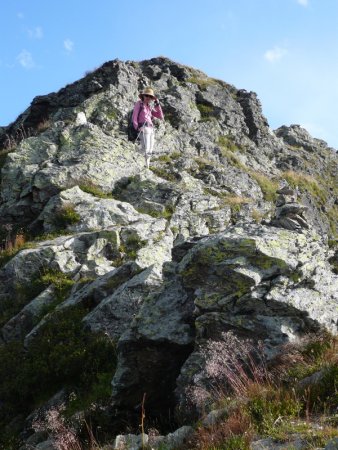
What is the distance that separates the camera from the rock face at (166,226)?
8273mm

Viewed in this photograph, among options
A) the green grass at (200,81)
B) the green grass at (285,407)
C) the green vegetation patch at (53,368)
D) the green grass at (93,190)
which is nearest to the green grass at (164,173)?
the green grass at (93,190)

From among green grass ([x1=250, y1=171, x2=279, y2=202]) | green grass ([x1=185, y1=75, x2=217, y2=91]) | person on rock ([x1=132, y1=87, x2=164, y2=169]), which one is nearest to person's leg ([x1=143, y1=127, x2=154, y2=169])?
person on rock ([x1=132, y1=87, x2=164, y2=169])

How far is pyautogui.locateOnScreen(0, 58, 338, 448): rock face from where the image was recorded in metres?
8.27

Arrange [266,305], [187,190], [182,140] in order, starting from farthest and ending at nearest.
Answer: [182,140]
[187,190]
[266,305]

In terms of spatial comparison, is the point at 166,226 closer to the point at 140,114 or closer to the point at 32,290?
the point at 32,290

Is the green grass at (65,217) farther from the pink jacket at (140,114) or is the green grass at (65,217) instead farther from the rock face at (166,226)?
the pink jacket at (140,114)

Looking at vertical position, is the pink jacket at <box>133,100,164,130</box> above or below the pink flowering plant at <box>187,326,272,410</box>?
above

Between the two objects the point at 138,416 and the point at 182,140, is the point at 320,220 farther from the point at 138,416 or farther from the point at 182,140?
the point at 138,416

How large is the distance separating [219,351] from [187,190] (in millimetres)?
13760

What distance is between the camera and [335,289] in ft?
28.5

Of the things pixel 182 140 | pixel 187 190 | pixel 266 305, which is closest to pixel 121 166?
pixel 187 190

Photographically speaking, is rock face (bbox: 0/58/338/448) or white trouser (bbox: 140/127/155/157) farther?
white trouser (bbox: 140/127/155/157)

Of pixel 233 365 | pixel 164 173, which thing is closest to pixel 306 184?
pixel 164 173

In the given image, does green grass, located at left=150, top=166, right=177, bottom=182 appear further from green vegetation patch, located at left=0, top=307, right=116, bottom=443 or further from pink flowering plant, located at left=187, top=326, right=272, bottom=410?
pink flowering plant, located at left=187, top=326, right=272, bottom=410
